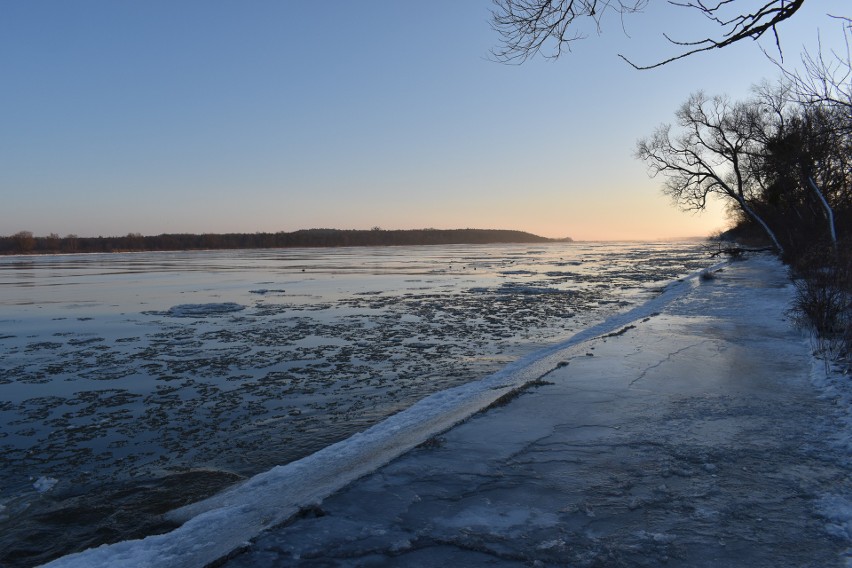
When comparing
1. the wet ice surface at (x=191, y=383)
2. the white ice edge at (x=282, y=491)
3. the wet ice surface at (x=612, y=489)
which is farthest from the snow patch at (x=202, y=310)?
the wet ice surface at (x=612, y=489)

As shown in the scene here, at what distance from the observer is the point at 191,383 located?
7.59 m

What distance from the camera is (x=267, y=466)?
483cm

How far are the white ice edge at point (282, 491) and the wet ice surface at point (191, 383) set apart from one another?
34 cm

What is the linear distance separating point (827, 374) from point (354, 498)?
631 cm

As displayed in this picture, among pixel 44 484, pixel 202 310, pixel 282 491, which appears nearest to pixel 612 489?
pixel 282 491

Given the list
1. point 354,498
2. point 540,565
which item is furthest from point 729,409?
point 354,498

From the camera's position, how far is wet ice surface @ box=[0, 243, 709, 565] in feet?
14.3

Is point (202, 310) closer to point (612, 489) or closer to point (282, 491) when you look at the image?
point (282, 491)

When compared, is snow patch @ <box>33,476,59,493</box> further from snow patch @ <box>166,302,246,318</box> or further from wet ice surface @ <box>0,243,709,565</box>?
snow patch @ <box>166,302,246,318</box>

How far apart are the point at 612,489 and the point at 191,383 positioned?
6087 mm

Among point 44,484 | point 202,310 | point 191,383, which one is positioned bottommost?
point 44,484

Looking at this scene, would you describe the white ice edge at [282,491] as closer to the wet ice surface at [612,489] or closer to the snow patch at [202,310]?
the wet ice surface at [612,489]

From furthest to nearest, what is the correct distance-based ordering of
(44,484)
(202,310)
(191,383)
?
(202,310) → (191,383) → (44,484)

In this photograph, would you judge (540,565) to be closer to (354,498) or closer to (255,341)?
(354,498)
